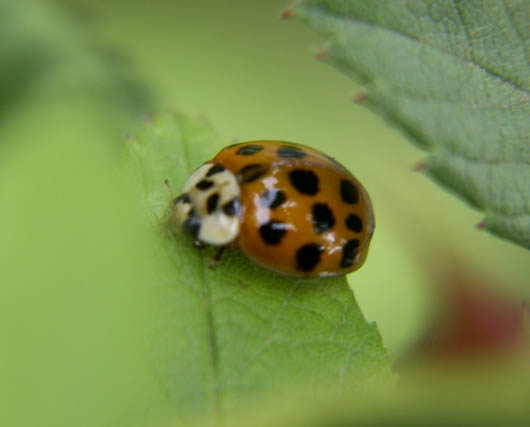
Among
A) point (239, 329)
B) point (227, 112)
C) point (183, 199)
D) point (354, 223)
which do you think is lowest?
point (239, 329)

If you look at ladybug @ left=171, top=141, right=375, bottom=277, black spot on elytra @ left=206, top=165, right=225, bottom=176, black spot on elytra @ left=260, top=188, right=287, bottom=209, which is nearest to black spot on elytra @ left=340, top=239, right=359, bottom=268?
ladybug @ left=171, top=141, right=375, bottom=277

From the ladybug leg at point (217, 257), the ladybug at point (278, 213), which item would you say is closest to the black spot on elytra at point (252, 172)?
the ladybug at point (278, 213)

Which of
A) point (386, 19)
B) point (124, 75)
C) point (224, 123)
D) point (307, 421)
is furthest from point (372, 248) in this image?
point (307, 421)

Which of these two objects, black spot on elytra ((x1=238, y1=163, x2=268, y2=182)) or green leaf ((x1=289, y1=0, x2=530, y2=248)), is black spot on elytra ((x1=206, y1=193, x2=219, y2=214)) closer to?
black spot on elytra ((x1=238, y1=163, x2=268, y2=182))

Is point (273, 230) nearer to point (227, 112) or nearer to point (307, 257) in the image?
point (307, 257)

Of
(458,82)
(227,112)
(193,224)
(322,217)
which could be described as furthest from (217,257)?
(227,112)

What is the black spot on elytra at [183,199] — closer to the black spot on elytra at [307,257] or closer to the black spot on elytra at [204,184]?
the black spot on elytra at [204,184]

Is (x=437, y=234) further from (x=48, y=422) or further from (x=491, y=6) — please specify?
(x=48, y=422)

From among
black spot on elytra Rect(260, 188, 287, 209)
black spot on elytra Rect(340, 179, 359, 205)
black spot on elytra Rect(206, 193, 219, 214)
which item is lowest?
black spot on elytra Rect(340, 179, 359, 205)
